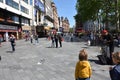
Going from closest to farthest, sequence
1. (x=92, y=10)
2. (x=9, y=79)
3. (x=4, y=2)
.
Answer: (x=9, y=79)
(x=4, y=2)
(x=92, y=10)

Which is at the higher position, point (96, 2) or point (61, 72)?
point (96, 2)

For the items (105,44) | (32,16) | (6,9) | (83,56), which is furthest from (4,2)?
(83,56)

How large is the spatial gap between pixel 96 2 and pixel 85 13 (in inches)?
344

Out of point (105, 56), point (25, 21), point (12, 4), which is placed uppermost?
point (12, 4)

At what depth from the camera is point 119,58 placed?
5.02m

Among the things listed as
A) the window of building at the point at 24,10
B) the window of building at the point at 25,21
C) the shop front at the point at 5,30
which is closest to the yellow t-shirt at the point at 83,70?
the shop front at the point at 5,30

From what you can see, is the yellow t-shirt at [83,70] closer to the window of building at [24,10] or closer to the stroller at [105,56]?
the stroller at [105,56]

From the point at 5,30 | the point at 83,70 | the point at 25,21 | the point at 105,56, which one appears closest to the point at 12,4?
the point at 5,30

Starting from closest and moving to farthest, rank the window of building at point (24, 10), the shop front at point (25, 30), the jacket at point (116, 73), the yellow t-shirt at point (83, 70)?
the jacket at point (116, 73) → the yellow t-shirt at point (83, 70) → the window of building at point (24, 10) → the shop front at point (25, 30)

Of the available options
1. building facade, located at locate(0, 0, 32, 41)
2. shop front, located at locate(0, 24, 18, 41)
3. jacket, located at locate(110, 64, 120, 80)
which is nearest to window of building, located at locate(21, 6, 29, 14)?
building facade, located at locate(0, 0, 32, 41)

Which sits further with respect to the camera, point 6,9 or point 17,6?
point 17,6

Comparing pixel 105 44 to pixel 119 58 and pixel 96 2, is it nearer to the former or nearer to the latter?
pixel 119 58

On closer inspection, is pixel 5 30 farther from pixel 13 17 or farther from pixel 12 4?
pixel 13 17

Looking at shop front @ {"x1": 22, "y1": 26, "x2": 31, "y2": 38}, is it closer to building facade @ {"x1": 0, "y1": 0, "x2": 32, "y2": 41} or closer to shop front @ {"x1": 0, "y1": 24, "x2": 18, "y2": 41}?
building facade @ {"x1": 0, "y1": 0, "x2": 32, "y2": 41}
